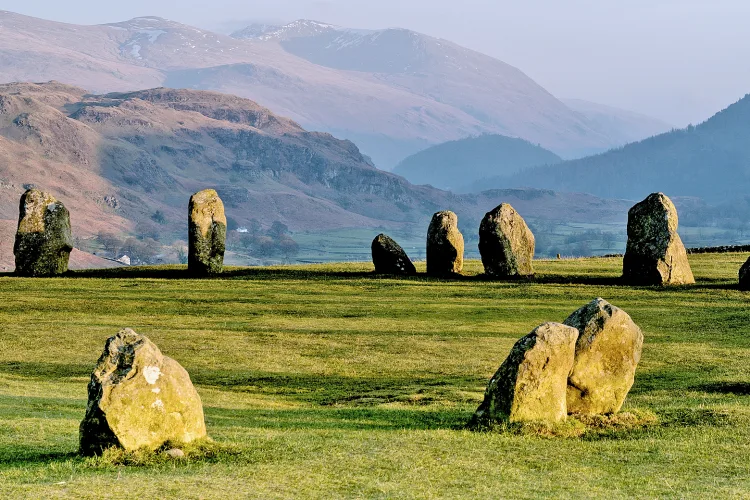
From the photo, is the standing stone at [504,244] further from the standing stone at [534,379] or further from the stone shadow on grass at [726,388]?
the standing stone at [534,379]

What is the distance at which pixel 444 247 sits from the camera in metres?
54.9

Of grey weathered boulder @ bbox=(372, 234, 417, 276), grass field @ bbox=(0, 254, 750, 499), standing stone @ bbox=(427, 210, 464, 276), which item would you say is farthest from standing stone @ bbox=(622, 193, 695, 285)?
grey weathered boulder @ bbox=(372, 234, 417, 276)

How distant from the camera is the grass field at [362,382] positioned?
632 inches

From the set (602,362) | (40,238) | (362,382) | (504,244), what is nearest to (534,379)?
(602,362)

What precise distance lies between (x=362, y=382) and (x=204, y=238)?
28.9 m

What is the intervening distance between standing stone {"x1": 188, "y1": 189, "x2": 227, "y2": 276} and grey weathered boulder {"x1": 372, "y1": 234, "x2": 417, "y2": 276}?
8552 mm

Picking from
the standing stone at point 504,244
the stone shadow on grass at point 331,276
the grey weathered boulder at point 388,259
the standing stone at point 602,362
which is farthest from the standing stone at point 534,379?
the grey weathered boulder at point 388,259

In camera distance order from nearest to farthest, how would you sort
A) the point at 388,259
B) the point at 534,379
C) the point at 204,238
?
the point at 534,379 < the point at 388,259 < the point at 204,238

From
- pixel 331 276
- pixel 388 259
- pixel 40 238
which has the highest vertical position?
pixel 40 238

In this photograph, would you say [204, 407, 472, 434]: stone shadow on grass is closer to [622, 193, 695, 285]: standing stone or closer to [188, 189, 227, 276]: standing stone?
[622, 193, 695, 285]: standing stone

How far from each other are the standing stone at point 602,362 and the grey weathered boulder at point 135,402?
28.2 feet

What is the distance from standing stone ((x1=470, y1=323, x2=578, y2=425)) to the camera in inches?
789

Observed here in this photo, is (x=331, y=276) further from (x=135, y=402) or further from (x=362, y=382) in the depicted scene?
(x=135, y=402)

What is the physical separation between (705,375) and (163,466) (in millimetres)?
17192
